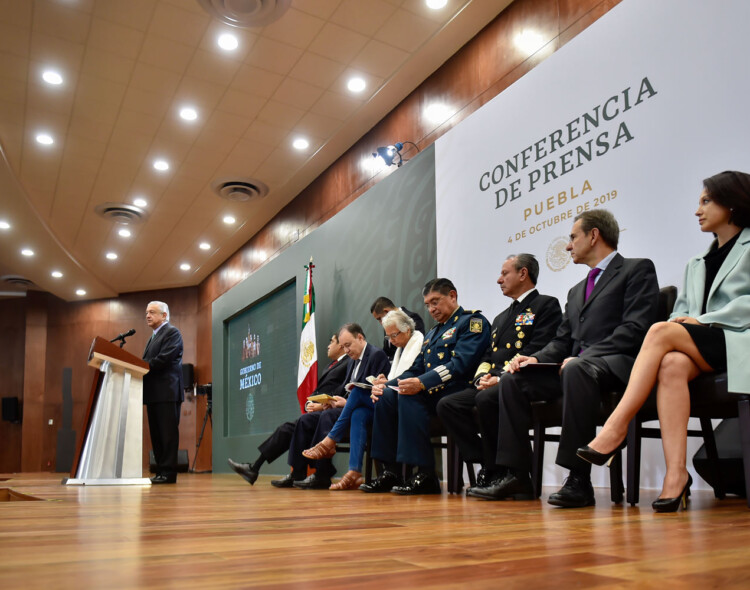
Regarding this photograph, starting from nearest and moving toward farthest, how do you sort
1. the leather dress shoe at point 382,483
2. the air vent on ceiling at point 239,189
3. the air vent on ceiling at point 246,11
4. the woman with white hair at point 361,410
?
the leather dress shoe at point 382,483 < the woman with white hair at point 361,410 < the air vent on ceiling at point 246,11 < the air vent on ceiling at point 239,189

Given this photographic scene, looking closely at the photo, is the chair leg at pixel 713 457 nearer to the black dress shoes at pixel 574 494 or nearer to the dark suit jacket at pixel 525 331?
the black dress shoes at pixel 574 494

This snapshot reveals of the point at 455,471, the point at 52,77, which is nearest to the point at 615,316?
the point at 455,471

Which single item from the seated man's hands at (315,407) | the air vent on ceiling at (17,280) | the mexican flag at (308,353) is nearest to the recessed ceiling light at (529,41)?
the seated man's hands at (315,407)

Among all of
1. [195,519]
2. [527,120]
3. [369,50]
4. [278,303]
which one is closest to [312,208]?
[278,303]

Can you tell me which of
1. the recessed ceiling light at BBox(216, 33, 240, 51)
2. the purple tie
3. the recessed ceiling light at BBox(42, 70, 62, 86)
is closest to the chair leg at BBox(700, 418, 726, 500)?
the purple tie

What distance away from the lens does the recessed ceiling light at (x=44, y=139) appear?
7051mm

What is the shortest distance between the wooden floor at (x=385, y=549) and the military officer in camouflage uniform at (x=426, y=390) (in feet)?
3.74

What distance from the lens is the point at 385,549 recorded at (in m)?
1.14

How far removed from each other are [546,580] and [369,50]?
540 centimetres

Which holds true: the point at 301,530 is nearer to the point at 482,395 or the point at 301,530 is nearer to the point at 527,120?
the point at 482,395

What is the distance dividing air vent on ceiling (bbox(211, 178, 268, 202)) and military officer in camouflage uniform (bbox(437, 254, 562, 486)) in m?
5.79

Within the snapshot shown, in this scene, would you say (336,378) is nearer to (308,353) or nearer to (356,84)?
(308,353)

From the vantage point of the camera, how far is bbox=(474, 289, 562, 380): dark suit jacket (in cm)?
287

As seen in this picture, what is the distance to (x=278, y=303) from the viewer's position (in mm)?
8250
